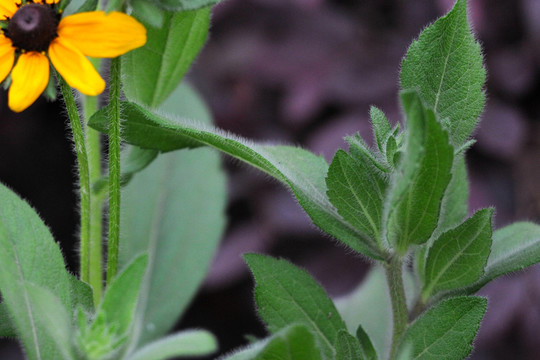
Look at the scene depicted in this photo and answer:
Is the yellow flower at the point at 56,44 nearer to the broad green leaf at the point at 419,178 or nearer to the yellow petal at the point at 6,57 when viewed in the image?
the yellow petal at the point at 6,57

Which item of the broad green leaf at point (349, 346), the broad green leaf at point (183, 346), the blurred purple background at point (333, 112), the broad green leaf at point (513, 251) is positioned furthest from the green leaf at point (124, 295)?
the blurred purple background at point (333, 112)

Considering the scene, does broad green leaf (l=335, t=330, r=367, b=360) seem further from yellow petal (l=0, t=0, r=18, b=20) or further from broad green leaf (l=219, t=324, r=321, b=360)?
yellow petal (l=0, t=0, r=18, b=20)

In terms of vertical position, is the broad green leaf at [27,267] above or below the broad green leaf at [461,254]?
above

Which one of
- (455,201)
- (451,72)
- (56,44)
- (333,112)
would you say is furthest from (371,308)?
(333,112)

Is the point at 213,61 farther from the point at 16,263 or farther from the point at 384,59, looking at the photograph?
the point at 16,263

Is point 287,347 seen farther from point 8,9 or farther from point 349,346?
point 8,9

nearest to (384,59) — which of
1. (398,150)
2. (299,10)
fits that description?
(299,10)
